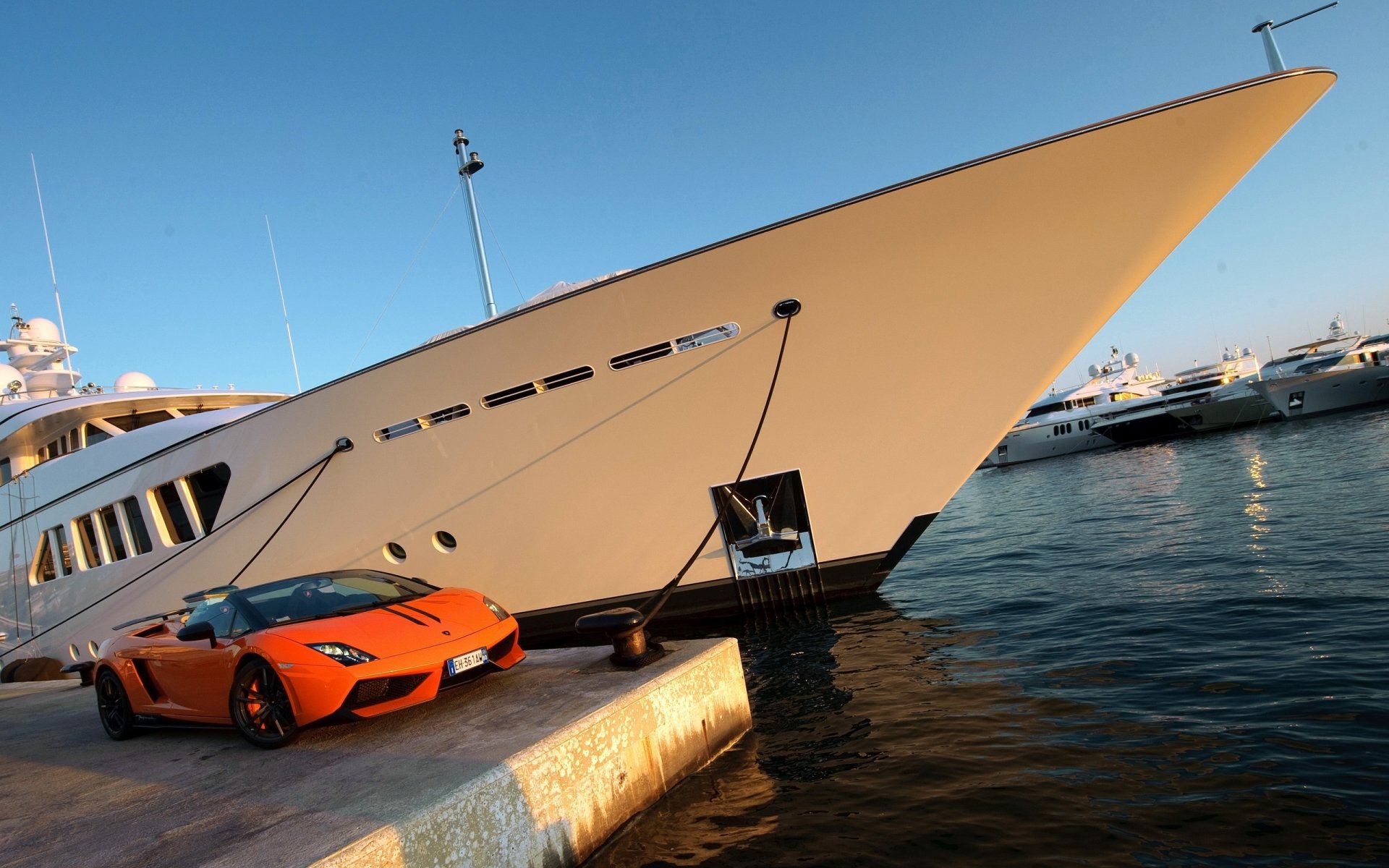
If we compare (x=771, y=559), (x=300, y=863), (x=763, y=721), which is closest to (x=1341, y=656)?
(x=763, y=721)

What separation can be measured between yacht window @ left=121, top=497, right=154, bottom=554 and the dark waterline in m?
8.30

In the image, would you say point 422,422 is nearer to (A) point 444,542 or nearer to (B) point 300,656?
(A) point 444,542

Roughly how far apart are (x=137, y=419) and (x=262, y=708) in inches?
444

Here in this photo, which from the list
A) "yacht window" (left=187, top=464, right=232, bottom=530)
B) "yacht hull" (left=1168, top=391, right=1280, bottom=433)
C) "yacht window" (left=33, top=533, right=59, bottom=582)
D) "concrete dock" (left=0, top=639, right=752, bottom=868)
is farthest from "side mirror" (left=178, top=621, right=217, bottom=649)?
"yacht hull" (left=1168, top=391, right=1280, bottom=433)

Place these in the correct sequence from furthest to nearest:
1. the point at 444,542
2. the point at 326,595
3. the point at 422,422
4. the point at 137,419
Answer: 1. the point at 137,419
2. the point at 444,542
3. the point at 422,422
4. the point at 326,595

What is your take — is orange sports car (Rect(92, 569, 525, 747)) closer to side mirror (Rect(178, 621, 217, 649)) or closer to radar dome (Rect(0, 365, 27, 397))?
side mirror (Rect(178, 621, 217, 649))

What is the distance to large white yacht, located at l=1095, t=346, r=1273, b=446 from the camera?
44.0 meters

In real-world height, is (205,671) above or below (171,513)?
below

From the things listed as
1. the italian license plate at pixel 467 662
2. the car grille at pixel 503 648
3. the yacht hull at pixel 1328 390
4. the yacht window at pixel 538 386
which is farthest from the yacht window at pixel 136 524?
the yacht hull at pixel 1328 390

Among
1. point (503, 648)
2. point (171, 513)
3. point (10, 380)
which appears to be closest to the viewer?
point (503, 648)

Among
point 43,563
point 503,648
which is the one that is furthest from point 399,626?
point 43,563

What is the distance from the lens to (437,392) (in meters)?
8.25

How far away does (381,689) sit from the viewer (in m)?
4.26

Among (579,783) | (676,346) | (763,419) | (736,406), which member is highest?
(676,346)
